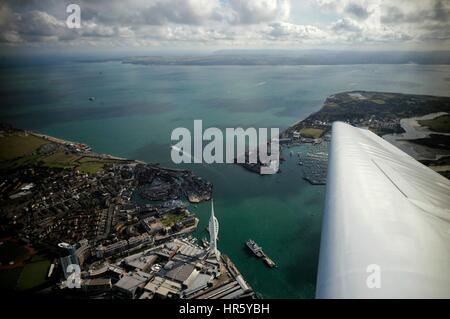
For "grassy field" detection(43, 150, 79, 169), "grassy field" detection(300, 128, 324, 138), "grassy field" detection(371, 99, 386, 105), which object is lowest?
"grassy field" detection(43, 150, 79, 169)

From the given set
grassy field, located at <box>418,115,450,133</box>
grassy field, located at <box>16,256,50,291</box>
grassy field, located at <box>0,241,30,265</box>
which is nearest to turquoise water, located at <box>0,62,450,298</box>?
grassy field, located at <box>16,256,50,291</box>

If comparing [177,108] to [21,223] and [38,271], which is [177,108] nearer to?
[21,223]

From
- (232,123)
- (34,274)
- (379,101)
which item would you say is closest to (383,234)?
(34,274)

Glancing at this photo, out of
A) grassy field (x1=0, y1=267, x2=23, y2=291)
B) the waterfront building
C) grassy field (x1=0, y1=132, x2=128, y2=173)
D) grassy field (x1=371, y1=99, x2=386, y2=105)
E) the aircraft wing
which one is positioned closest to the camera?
the aircraft wing

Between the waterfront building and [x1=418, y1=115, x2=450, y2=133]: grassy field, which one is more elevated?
[x1=418, y1=115, x2=450, y2=133]: grassy field

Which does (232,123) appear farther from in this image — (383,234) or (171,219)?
(383,234)

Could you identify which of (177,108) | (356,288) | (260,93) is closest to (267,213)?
(356,288)

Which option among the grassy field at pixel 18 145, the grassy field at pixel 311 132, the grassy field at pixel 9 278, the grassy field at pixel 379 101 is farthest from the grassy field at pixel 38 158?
the grassy field at pixel 379 101

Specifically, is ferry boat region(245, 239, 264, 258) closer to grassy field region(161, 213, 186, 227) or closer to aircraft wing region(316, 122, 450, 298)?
grassy field region(161, 213, 186, 227)
